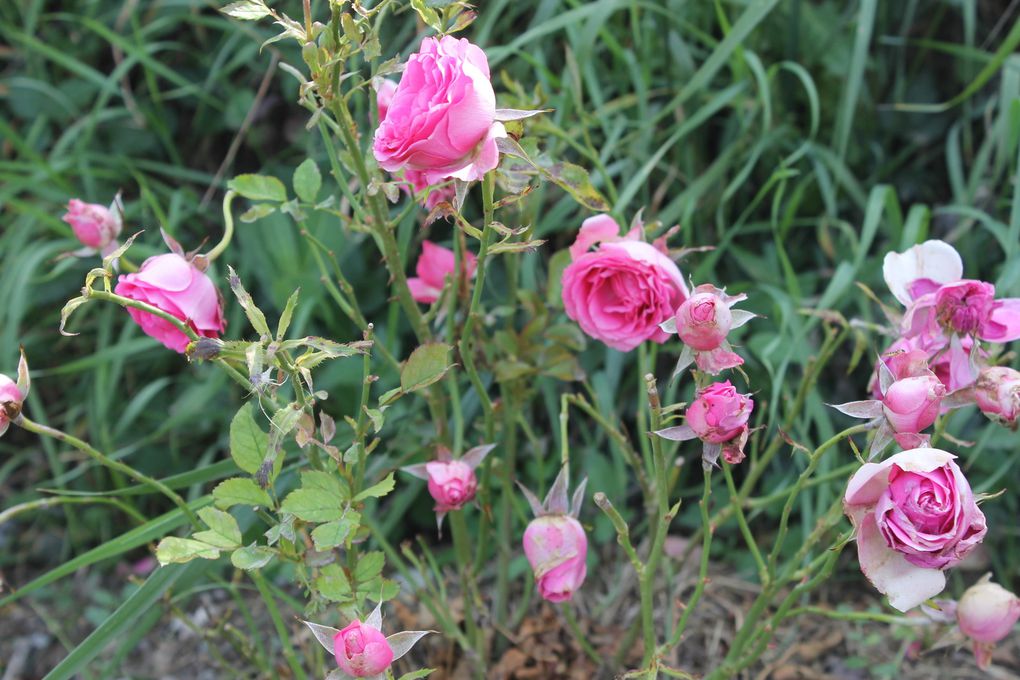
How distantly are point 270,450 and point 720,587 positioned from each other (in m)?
0.86

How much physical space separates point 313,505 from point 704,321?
0.33 metres

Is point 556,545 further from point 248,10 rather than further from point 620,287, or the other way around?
point 248,10

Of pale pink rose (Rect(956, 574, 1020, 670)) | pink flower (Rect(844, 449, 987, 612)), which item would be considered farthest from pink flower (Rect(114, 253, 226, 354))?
pale pink rose (Rect(956, 574, 1020, 670))

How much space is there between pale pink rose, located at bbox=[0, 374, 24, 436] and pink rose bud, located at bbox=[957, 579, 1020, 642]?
2.56ft

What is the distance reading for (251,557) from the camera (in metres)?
0.77

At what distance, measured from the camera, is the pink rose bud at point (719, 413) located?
71 cm

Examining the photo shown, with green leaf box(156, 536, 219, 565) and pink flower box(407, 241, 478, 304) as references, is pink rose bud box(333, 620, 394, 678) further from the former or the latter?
pink flower box(407, 241, 478, 304)

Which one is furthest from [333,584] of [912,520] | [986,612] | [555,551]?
[986,612]

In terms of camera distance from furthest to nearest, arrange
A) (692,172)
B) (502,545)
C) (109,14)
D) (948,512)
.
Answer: (109,14)
(692,172)
(502,545)
(948,512)

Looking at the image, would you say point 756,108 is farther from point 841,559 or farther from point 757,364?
point 841,559

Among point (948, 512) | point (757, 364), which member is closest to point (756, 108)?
point (757, 364)

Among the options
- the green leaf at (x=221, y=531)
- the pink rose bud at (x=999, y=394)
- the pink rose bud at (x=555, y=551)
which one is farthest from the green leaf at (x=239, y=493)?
the pink rose bud at (x=999, y=394)

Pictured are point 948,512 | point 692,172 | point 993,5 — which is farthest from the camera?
point 993,5

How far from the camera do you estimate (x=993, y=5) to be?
5.38ft
